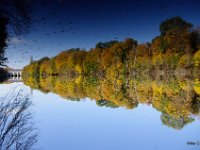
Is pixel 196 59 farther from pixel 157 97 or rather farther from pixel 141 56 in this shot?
pixel 157 97

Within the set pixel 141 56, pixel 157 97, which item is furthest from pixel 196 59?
pixel 157 97

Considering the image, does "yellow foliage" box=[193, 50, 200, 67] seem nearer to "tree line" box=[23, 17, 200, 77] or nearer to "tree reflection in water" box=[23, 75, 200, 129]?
"tree line" box=[23, 17, 200, 77]

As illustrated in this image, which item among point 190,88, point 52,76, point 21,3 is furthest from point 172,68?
point 21,3

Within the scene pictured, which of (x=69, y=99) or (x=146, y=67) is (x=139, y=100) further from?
(x=146, y=67)

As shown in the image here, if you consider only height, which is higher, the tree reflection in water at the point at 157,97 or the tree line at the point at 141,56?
the tree line at the point at 141,56

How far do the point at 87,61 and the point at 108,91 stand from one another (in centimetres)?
708

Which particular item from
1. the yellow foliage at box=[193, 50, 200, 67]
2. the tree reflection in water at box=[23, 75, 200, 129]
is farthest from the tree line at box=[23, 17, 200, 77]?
the tree reflection in water at box=[23, 75, 200, 129]

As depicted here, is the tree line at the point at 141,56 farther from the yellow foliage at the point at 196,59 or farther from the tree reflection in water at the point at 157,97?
the tree reflection in water at the point at 157,97

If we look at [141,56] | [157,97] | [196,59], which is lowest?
[157,97]

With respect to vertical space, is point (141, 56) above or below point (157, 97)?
above

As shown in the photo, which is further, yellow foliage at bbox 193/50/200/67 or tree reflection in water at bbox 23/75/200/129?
yellow foliage at bbox 193/50/200/67

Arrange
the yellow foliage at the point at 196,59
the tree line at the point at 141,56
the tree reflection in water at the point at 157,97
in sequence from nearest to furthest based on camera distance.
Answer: the tree reflection in water at the point at 157,97
the yellow foliage at the point at 196,59
the tree line at the point at 141,56

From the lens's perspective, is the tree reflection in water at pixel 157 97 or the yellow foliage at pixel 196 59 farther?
the yellow foliage at pixel 196 59

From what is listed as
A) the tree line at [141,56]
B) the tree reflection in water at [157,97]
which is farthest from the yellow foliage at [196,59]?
the tree reflection in water at [157,97]
